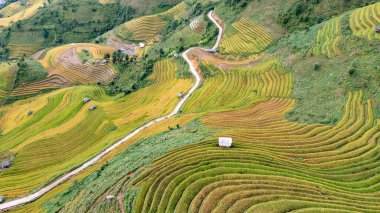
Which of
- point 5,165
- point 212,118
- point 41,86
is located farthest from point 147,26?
point 212,118

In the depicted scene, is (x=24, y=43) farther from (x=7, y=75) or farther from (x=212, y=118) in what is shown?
(x=212, y=118)


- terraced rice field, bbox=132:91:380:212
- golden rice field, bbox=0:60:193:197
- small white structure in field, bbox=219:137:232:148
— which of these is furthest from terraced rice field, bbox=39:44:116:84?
small white structure in field, bbox=219:137:232:148

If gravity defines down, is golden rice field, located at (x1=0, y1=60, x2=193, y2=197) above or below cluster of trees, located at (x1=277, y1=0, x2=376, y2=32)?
below

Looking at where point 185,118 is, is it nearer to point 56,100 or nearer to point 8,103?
point 56,100

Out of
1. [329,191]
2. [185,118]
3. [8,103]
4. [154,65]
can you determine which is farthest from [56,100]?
[329,191]

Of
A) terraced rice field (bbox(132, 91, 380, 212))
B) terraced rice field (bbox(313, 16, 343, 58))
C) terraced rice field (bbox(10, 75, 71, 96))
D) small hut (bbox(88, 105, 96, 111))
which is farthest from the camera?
terraced rice field (bbox(10, 75, 71, 96))

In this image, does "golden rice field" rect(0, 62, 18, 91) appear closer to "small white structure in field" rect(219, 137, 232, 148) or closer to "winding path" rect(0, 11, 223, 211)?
"winding path" rect(0, 11, 223, 211)
